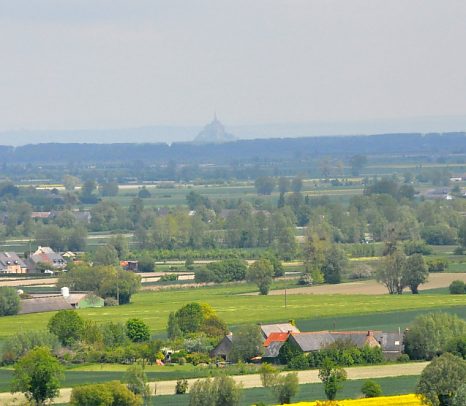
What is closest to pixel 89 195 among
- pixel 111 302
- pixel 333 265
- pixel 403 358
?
pixel 333 265

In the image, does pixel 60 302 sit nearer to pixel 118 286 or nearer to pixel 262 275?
pixel 118 286

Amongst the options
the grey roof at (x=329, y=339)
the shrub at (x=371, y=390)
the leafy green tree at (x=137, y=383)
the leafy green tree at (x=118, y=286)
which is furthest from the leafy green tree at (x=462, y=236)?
the leafy green tree at (x=137, y=383)

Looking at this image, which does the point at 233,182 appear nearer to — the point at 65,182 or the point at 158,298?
the point at 65,182

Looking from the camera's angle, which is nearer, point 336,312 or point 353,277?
point 336,312

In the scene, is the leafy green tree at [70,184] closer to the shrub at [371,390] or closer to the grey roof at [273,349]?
the grey roof at [273,349]

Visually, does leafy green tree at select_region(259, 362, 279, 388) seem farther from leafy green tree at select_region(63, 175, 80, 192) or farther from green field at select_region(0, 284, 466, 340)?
leafy green tree at select_region(63, 175, 80, 192)

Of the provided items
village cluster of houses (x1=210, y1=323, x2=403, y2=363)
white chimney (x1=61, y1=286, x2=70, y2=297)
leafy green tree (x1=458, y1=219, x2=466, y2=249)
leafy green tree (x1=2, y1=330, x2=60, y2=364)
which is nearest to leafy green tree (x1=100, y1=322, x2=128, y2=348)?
leafy green tree (x1=2, y1=330, x2=60, y2=364)

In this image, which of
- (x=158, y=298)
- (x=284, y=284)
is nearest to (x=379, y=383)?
(x=158, y=298)
